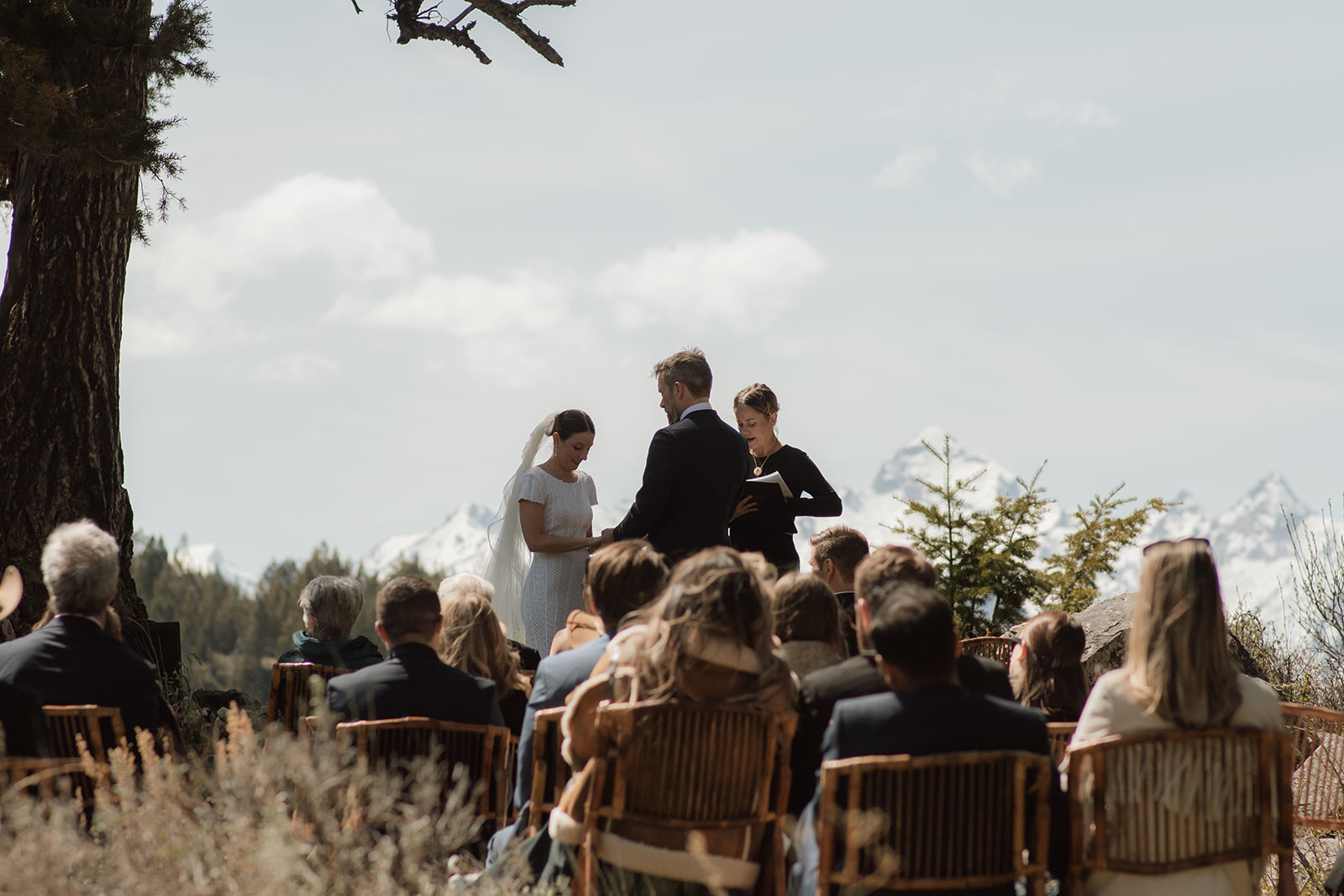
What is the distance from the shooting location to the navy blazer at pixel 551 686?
312cm

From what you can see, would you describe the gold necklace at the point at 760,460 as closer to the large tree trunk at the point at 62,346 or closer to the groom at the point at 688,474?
the groom at the point at 688,474

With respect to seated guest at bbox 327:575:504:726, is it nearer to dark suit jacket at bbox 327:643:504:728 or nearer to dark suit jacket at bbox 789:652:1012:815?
dark suit jacket at bbox 327:643:504:728

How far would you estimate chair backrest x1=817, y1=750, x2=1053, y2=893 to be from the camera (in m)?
2.50

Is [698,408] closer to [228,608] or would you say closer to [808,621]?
[808,621]

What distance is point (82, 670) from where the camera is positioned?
10.5 feet

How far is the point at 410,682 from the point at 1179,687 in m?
1.96

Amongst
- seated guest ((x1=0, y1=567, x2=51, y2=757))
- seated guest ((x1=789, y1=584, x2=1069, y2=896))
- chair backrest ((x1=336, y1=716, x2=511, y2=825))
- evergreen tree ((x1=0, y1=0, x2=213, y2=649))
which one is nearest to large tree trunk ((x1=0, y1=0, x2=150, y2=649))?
Result: evergreen tree ((x1=0, y1=0, x2=213, y2=649))

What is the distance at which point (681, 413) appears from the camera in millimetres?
5105

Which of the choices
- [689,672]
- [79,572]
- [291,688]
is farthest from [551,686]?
[291,688]

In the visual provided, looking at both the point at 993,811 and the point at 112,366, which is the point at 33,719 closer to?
the point at 993,811

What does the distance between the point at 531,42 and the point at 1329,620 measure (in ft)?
25.3

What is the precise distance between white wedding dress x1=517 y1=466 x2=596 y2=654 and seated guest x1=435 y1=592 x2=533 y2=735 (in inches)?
62.1

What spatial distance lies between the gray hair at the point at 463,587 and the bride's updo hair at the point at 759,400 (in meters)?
1.78

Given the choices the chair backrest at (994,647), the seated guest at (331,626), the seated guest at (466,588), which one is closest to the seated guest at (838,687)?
the seated guest at (466,588)
